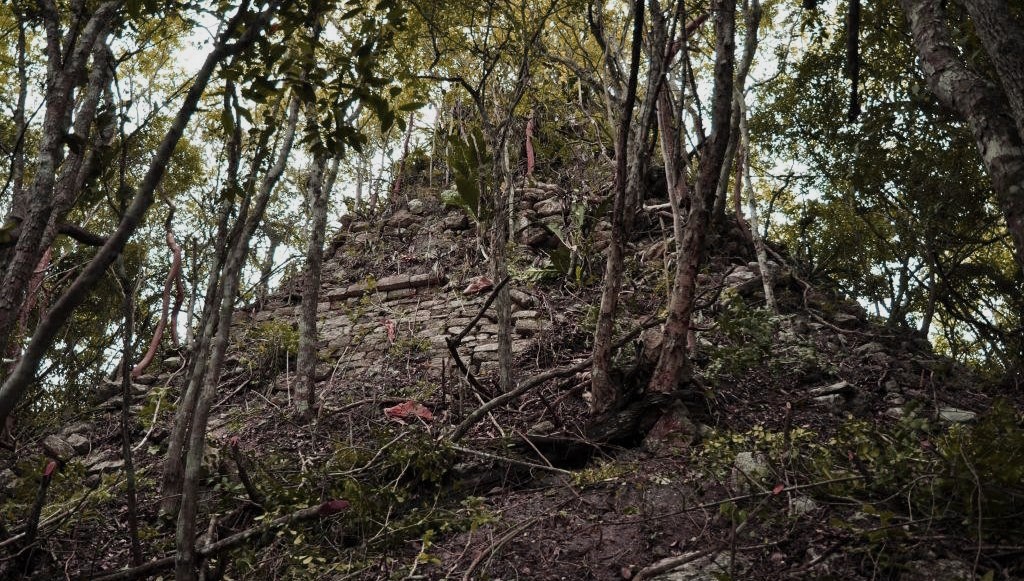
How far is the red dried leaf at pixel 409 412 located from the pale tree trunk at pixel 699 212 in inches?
83.8

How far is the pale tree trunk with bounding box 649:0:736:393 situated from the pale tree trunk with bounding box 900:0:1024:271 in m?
1.38

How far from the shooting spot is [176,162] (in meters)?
9.70

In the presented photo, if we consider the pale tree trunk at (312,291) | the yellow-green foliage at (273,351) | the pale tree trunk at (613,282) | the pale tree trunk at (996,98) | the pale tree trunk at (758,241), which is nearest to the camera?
the pale tree trunk at (996,98)

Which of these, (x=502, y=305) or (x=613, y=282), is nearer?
(x=613, y=282)

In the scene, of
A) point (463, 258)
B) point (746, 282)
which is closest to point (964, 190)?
point (746, 282)

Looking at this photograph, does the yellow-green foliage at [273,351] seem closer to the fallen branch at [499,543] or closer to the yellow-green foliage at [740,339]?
the fallen branch at [499,543]

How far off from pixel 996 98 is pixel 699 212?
76.8 inches

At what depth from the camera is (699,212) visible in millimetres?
4805

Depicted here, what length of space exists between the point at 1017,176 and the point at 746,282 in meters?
4.75

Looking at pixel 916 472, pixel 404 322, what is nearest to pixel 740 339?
pixel 916 472

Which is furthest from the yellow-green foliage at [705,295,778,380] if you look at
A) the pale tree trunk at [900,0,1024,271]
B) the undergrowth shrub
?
the pale tree trunk at [900,0,1024,271]

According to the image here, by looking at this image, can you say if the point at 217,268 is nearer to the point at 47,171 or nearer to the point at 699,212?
the point at 47,171

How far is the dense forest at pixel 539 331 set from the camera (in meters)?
2.94

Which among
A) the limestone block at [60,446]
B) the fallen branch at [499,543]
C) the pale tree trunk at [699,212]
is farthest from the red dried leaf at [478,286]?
the fallen branch at [499,543]
